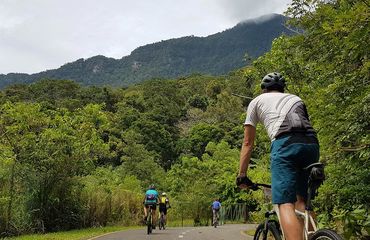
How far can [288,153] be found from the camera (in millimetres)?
4098

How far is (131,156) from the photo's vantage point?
50188mm

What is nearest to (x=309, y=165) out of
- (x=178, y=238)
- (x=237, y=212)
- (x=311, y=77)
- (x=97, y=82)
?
(x=178, y=238)

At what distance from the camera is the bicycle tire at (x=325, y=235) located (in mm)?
3596

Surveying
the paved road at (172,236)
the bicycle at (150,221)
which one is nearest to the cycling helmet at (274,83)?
the paved road at (172,236)

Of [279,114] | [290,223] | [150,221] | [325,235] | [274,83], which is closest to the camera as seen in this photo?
[325,235]

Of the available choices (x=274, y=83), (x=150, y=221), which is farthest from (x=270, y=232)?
(x=150, y=221)

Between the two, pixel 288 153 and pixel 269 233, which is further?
pixel 269 233

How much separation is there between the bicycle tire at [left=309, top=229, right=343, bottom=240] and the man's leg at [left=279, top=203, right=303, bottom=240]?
14 centimetres

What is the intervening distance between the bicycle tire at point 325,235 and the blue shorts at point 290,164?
343mm

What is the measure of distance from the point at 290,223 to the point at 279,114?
90 cm

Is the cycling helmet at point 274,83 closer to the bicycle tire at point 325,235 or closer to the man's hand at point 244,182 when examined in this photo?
the man's hand at point 244,182

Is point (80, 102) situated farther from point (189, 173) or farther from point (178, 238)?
point (178, 238)

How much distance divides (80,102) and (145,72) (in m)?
120

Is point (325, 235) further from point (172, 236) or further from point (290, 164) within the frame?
point (172, 236)
